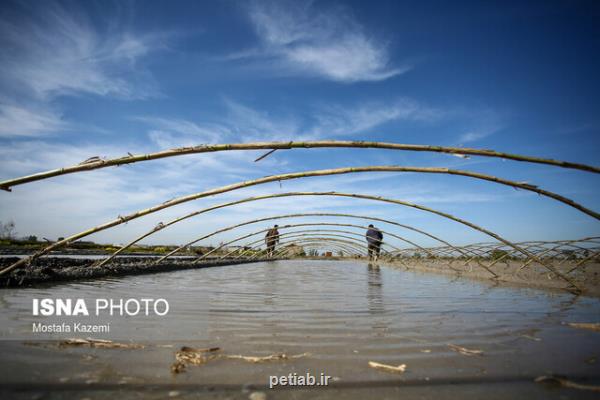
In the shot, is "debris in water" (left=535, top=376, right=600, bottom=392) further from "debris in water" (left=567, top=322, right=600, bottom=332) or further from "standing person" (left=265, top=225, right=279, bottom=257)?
"standing person" (left=265, top=225, right=279, bottom=257)

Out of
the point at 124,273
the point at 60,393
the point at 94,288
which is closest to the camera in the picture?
the point at 60,393

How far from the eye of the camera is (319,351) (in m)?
1.69

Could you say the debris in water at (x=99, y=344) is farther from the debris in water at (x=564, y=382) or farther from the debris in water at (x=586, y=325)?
the debris in water at (x=586, y=325)

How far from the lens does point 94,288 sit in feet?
13.4

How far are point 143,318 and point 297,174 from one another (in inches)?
77.8

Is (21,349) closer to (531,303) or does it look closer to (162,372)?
(162,372)

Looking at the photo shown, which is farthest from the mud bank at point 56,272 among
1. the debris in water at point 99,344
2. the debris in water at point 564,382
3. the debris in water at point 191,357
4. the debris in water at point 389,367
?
the debris in water at point 564,382

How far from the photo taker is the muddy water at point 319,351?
1220mm

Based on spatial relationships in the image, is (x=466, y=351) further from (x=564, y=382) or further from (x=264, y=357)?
(x=264, y=357)

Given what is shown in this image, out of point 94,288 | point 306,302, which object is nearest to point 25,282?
point 94,288

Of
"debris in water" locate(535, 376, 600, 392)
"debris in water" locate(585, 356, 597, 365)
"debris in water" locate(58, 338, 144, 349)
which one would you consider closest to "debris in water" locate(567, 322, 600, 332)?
"debris in water" locate(585, 356, 597, 365)

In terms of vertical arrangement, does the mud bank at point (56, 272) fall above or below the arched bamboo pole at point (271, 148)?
below

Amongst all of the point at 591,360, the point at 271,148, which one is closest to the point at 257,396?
the point at 591,360

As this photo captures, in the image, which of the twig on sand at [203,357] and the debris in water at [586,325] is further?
the debris in water at [586,325]
